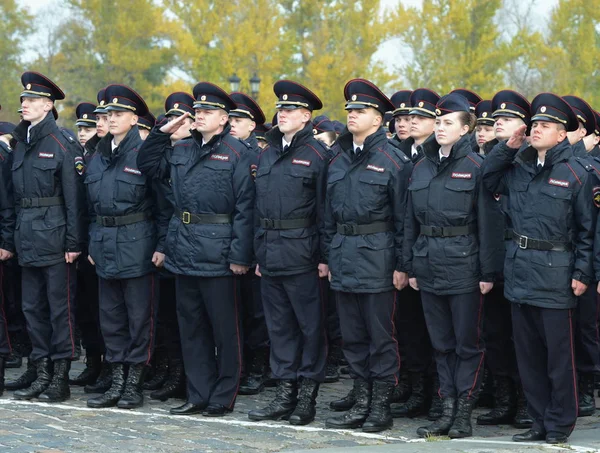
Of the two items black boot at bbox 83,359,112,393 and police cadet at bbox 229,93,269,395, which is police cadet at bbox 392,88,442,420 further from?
black boot at bbox 83,359,112,393

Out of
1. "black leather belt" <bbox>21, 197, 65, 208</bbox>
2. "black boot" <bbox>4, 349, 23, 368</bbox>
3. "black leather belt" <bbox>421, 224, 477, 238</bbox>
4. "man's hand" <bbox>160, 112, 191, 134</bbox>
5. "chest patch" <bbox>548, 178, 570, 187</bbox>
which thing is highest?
"man's hand" <bbox>160, 112, 191, 134</bbox>

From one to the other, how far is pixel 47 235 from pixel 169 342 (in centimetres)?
152

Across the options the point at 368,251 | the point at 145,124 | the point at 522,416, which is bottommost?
the point at 522,416

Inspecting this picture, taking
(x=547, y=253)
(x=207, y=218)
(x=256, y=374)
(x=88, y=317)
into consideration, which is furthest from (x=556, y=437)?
(x=88, y=317)

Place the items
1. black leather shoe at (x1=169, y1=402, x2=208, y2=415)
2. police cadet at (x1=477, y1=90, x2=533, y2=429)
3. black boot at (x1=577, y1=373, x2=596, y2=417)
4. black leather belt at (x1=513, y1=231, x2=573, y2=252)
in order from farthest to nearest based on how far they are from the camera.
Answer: black boot at (x1=577, y1=373, x2=596, y2=417), black leather shoe at (x1=169, y1=402, x2=208, y2=415), police cadet at (x1=477, y1=90, x2=533, y2=429), black leather belt at (x1=513, y1=231, x2=573, y2=252)

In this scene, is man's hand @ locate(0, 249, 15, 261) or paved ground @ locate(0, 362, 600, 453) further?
man's hand @ locate(0, 249, 15, 261)

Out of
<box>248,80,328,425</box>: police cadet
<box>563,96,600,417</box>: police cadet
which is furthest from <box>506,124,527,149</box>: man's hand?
<box>248,80,328,425</box>: police cadet

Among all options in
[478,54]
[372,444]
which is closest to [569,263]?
[372,444]

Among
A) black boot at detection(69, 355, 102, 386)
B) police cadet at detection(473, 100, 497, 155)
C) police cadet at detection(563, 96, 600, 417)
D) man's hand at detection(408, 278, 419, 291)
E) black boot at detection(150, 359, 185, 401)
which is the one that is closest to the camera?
man's hand at detection(408, 278, 419, 291)

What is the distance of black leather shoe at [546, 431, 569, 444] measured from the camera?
317 inches

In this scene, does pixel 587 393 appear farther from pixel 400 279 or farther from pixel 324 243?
pixel 324 243

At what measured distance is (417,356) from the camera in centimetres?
960

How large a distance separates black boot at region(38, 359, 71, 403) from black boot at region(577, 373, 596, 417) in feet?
14.4

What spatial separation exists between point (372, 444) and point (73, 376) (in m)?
4.13
